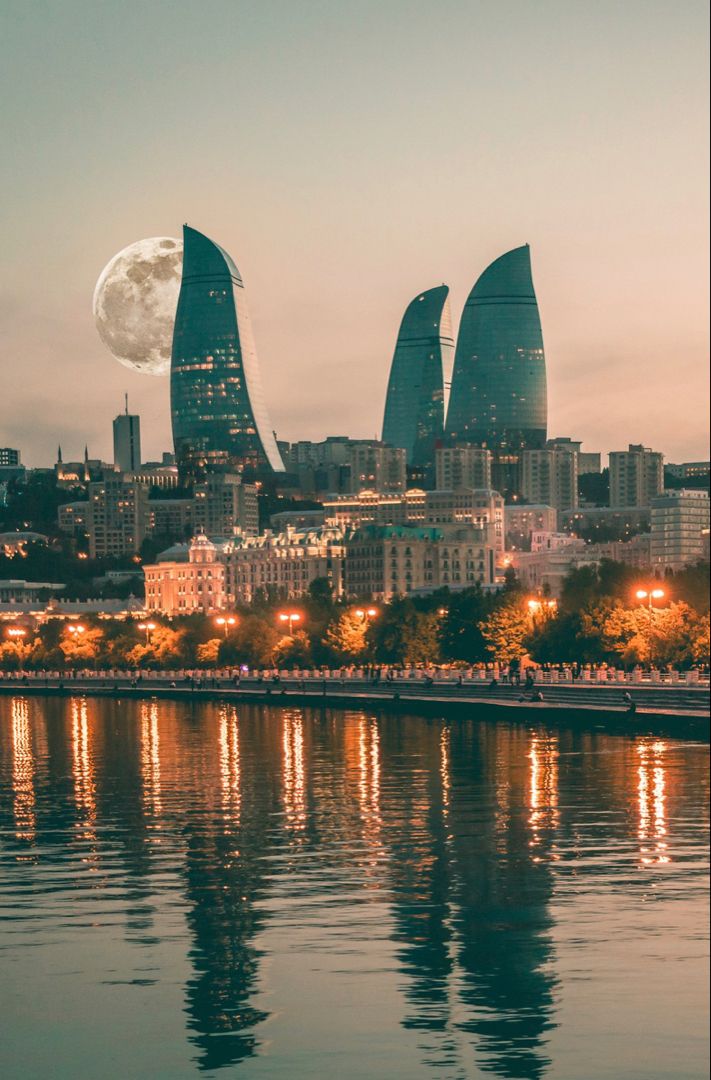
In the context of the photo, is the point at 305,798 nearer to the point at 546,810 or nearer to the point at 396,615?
→ the point at 546,810

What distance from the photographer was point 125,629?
633ft

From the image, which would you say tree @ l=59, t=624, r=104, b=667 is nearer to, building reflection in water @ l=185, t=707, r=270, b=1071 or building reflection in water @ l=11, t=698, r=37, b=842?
building reflection in water @ l=11, t=698, r=37, b=842

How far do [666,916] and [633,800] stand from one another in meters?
19.4

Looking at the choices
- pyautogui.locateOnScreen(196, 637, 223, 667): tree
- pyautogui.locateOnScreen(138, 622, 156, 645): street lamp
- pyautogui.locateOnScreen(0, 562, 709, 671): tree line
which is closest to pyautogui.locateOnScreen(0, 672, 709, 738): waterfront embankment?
pyautogui.locateOnScreen(196, 637, 223, 667): tree

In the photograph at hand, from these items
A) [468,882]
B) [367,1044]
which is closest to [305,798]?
[468,882]

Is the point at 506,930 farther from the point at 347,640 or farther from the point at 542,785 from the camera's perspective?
the point at 347,640

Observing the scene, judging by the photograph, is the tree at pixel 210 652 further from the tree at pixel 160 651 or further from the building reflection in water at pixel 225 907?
the building reflection in water at pixel 225 907

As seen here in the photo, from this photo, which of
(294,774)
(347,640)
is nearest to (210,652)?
(347,640)

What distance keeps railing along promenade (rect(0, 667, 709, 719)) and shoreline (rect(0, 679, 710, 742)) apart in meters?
0.13

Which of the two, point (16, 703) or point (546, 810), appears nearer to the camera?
point (546, 810)

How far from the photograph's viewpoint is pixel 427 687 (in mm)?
112438

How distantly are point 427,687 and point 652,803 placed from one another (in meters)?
61.6

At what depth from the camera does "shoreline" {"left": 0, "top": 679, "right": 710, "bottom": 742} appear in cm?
8075

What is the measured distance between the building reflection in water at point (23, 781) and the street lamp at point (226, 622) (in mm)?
50905
